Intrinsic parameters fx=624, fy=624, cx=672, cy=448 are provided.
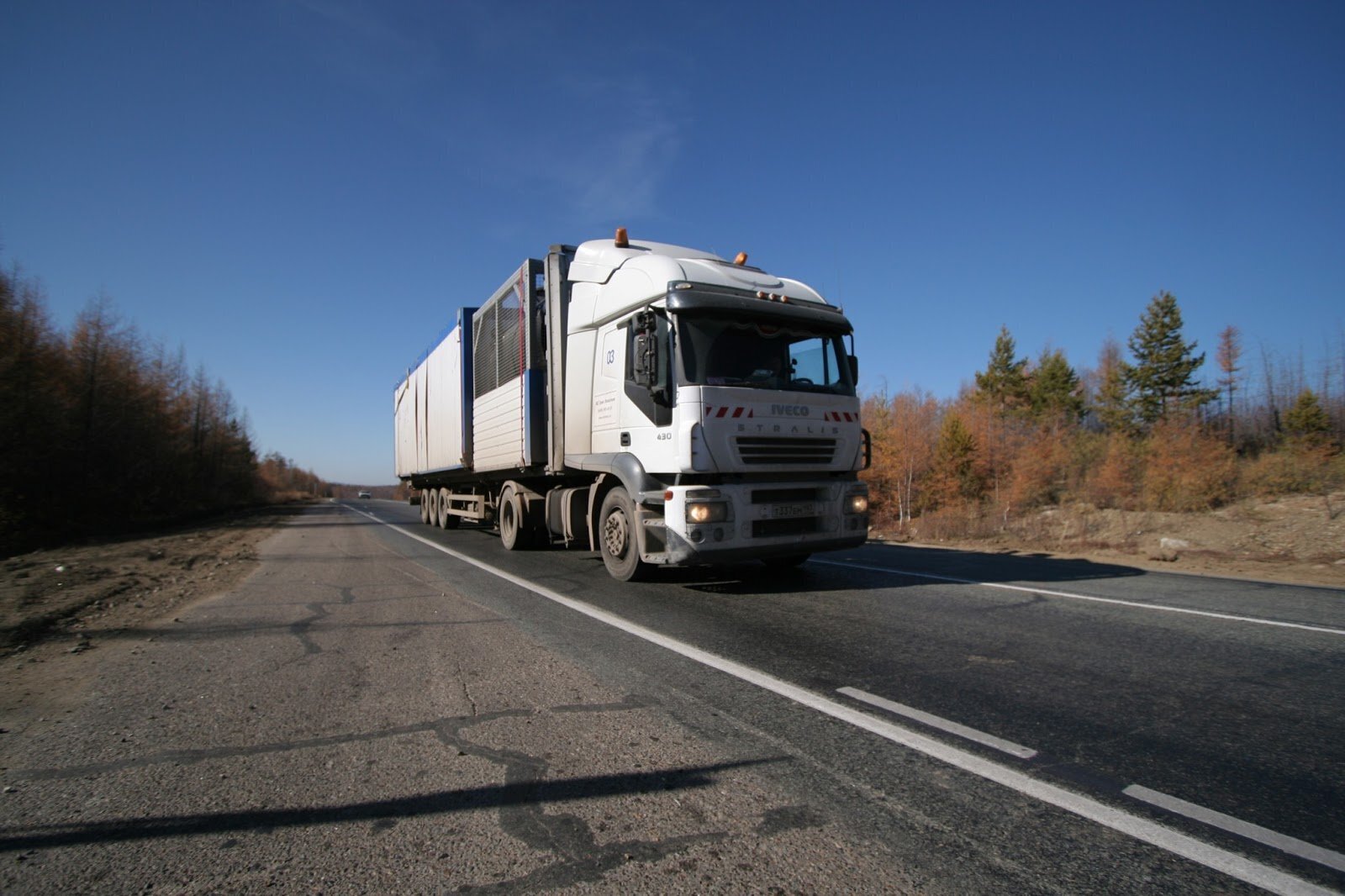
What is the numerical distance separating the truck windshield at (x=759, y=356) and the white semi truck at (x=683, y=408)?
15 millimetres

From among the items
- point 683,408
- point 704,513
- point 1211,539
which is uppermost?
point 683,408

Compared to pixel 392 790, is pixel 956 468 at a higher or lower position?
higher

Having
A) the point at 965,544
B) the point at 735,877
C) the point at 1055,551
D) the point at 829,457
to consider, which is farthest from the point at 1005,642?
the point at 965,544

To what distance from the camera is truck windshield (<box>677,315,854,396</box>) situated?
6641 millimetres

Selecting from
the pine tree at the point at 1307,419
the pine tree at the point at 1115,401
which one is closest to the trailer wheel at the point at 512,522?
the pine tree at the point at 1307,419

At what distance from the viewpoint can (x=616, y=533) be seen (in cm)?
763

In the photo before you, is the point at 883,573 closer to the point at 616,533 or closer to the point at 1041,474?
the point at 616,533

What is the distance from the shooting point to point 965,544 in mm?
14078

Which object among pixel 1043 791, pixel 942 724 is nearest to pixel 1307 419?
pixel 942 724

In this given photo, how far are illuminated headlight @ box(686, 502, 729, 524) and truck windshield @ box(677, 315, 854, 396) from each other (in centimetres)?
127

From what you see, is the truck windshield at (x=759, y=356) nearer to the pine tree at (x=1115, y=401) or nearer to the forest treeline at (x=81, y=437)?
the forest treeline at (x=81, y=437)

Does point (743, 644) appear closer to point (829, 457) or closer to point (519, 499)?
point (829, 457)

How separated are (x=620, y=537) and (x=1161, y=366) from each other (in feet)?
183

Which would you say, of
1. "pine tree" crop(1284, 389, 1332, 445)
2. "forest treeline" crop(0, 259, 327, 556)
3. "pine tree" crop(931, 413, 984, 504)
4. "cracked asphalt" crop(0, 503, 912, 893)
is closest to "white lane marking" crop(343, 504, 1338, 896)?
"cracked asphalt" crop(0, 503, 912, 893)
